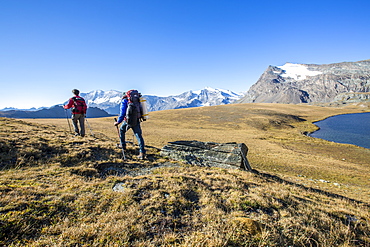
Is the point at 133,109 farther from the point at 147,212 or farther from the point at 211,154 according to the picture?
the point at 147,212

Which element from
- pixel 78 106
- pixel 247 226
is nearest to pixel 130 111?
pixel 78 106

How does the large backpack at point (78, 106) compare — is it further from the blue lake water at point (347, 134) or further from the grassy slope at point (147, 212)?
the blue lake water at point (347, 134)

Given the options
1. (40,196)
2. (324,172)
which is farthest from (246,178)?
(324,172)

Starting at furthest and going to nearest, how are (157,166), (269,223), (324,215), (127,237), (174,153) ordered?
1. (174,153)
2. (157,166)
3. (324,215)
4. (269,223)
5. (127,237)

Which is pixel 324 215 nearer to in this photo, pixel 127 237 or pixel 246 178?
pixel 246 178

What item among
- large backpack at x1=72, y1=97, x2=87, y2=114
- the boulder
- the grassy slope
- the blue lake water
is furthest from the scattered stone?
the blue lake water

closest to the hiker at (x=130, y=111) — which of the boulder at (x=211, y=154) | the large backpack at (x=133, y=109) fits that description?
the large backpack at (x=133, y=109)

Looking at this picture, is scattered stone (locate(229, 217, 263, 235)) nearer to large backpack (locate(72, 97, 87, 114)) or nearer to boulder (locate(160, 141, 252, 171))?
boulder (locate(160, 141, 252, 171))

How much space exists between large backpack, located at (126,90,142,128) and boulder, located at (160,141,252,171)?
3.22m

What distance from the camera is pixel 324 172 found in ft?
58.9

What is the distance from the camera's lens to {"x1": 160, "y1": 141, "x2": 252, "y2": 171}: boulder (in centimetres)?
1068

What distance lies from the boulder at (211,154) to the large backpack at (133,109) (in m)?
3.22

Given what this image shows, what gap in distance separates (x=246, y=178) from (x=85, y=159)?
28.0 feet

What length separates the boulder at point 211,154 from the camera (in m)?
10.7
